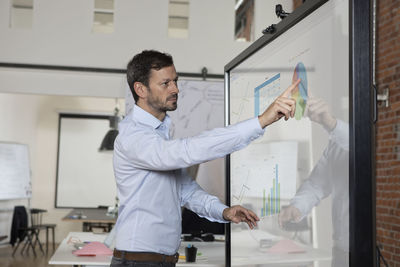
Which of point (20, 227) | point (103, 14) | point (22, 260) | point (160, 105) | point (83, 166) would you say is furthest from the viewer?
point (83, 166)

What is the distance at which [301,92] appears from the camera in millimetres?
1429

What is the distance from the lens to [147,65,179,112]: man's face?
A: 5.98ft

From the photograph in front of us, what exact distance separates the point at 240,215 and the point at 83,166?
921 cm

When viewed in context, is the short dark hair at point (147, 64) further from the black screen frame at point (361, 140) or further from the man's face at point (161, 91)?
the black screen frame at point (361, 140)

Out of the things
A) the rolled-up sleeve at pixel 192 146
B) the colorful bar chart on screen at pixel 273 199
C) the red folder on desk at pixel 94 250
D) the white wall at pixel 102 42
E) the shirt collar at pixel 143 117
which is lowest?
the red folder on desk at pixel 94 250

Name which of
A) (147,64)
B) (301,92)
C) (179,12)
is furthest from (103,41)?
(301,92)

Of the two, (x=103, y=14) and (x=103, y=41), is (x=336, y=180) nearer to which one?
(x=103, y=41)

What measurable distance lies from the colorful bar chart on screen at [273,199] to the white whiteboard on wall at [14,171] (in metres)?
7.86

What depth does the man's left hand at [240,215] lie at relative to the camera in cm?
178

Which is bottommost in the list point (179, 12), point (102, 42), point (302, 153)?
point (302, 153)

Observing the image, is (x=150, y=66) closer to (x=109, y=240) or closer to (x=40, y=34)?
(x=109, y=240)

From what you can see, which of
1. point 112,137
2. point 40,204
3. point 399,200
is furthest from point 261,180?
point 40,204

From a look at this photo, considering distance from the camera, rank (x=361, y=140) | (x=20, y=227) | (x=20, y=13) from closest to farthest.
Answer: (x=361, y=140) → (x=20, y=13) → (x=20, y=227)

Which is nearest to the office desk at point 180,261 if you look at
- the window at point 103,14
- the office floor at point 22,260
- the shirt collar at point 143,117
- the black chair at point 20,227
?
the shirt collar at point 143,117
